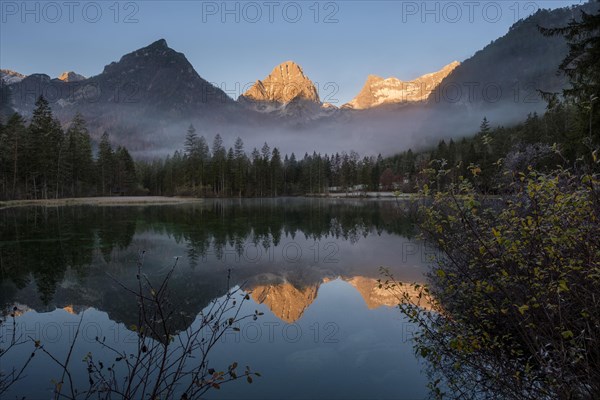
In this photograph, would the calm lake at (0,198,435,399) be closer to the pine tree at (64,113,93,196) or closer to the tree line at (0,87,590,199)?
the tree line at (0,87,590,199)

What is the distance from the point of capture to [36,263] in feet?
54.6

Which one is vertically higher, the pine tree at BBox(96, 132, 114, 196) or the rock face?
the pine tree at BBox(96, 132, 114, 196)

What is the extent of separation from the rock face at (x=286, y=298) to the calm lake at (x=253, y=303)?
0.04 metres

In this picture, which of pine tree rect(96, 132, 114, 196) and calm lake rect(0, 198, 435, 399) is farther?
pine tree rect(96, 132, 114, 196)

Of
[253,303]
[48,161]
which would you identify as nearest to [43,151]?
[48,161]

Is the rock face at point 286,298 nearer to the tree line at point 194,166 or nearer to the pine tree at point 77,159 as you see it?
the tree line at point 194,166

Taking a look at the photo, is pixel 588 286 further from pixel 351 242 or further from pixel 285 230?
pixel 285 230

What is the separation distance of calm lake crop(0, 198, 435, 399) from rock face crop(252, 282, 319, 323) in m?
0.04


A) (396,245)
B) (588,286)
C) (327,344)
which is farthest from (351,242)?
(588,286)

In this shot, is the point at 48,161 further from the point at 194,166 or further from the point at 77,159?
the point at 194,166

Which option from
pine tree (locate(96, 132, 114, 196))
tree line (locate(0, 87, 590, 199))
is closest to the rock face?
tree line (locate(0, 87, 590, 199))

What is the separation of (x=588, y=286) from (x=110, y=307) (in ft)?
39.8

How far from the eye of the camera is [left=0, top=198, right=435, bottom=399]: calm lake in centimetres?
759

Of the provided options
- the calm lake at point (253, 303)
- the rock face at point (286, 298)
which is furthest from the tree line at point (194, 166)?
the rock face at point (286, 298)
